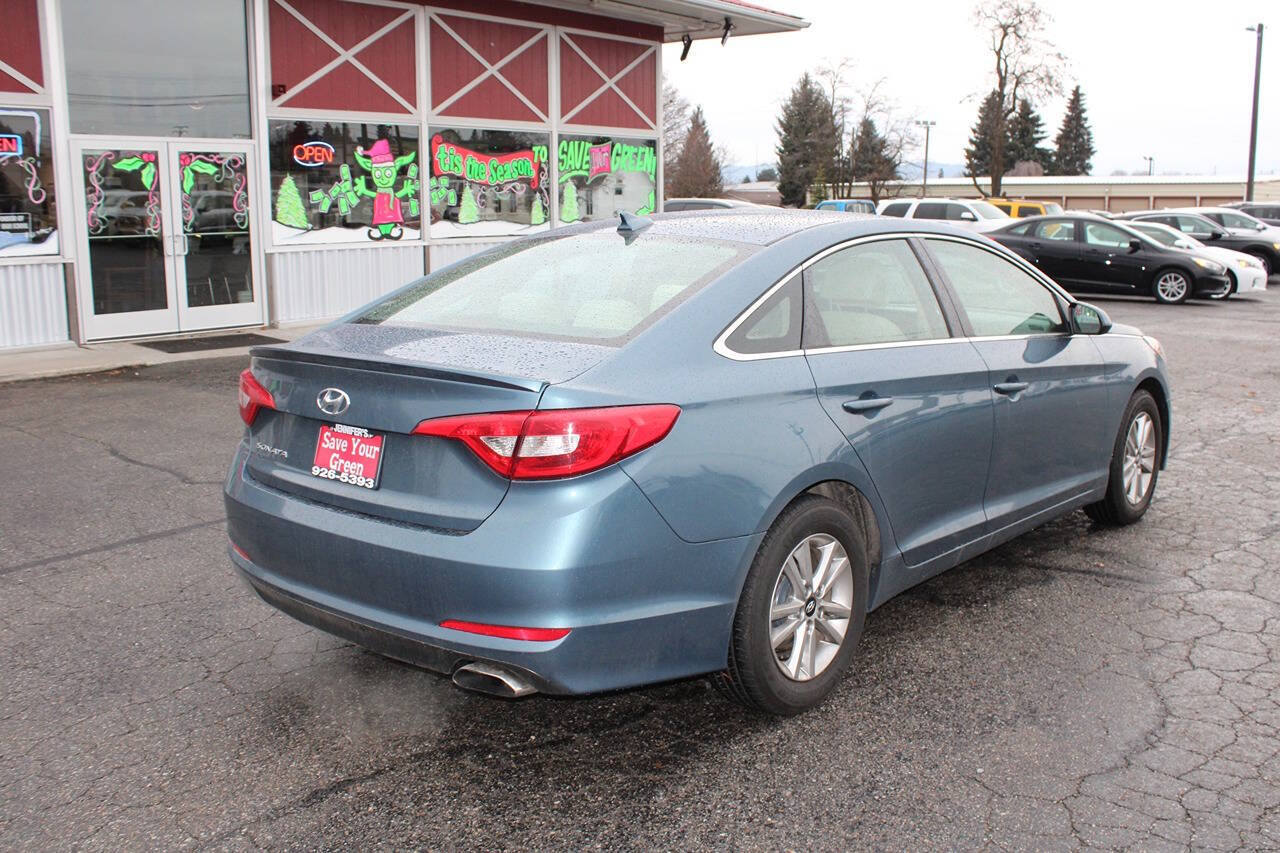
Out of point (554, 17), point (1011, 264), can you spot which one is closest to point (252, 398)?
point (1011, 264)

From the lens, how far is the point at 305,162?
14.0m

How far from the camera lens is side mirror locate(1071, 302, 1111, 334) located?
5191 mm

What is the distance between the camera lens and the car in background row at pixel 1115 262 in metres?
19.6

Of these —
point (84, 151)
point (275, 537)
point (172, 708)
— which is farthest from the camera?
point (84, 151)

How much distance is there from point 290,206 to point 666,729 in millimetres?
11710

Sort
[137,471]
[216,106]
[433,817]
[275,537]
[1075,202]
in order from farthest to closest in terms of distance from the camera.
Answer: [1075,202]
[216,106]
[137,471]
[275,537]
[433,817]

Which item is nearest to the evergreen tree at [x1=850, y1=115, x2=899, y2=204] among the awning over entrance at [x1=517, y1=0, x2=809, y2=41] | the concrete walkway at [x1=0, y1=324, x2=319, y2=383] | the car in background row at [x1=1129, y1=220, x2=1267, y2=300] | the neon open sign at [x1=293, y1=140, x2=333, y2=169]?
the car in background row at [x1=1129, y1=220, x2=1267, y2=300]

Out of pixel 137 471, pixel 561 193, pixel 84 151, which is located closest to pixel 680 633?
pixel 137 471

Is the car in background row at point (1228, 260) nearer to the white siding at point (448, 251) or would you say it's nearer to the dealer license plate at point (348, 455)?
the white siding at point (448, 251)

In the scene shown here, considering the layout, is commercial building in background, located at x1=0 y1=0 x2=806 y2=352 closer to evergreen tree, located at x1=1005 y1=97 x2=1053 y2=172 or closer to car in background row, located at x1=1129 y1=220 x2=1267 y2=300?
car in background row, located at x1=1129 y1=220 x2=1267 y2=300

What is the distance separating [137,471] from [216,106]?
7569 mm

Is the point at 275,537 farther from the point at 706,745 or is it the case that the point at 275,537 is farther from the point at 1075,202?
the point at 1075,202

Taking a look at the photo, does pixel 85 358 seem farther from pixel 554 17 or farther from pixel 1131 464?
pixel 1131 464

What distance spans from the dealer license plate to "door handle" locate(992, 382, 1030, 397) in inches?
98.5
